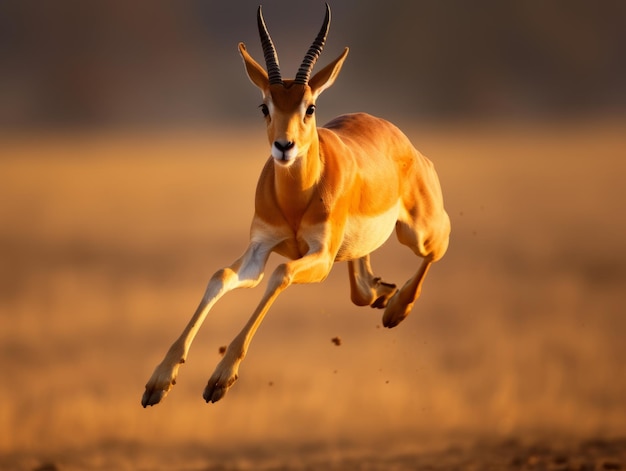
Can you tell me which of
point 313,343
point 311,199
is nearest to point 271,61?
point 311,199

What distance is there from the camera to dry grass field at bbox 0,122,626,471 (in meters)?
18.2

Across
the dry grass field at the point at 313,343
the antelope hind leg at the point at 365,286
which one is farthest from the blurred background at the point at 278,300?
the antelope hind leg at the point at 365,286

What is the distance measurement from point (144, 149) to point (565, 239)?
951 inches

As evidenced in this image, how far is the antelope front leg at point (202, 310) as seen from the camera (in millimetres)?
8320

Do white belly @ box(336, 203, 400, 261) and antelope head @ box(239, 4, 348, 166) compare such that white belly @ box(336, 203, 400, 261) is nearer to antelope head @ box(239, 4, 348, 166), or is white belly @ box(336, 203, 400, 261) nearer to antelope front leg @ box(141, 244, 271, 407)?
antelope front leg @ box(141, 244, 271, 407)

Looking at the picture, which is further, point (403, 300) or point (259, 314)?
point (403, 300)

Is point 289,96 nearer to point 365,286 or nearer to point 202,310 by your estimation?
point 202,310

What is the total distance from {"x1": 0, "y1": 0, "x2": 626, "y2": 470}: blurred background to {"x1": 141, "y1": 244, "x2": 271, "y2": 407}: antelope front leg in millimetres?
8263

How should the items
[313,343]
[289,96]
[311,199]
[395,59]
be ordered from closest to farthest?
[289,96] < [311,199] < [313,343] < [395,59]

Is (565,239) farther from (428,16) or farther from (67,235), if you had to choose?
(428,16)

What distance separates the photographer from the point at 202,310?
8812 millimetres

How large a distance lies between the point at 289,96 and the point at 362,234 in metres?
1.41

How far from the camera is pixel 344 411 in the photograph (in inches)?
755

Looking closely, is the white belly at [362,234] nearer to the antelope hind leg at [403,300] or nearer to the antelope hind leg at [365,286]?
the antelope hind leg at [403,300]
